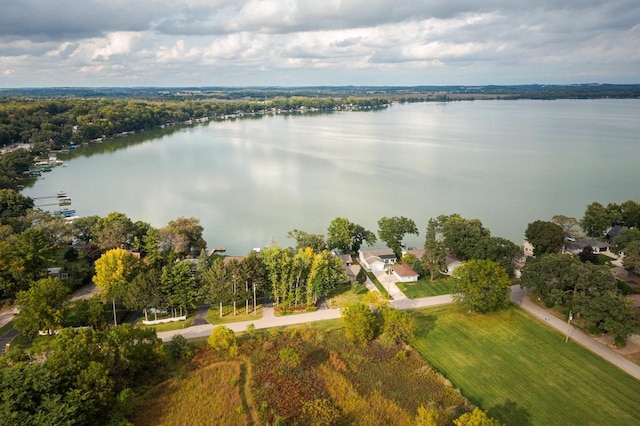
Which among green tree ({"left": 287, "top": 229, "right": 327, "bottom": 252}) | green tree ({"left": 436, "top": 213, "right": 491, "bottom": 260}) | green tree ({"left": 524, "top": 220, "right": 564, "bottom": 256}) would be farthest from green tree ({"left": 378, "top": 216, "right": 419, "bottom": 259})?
green tree ({"left": 524, "top": 220, "right": 564, "bottom": 256})

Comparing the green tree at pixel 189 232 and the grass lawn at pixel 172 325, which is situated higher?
the green tree at pixel 189 232

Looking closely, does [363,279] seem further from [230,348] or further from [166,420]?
[166,420]

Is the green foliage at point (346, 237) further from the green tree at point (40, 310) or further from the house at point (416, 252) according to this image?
the green tree at point (40, 310)

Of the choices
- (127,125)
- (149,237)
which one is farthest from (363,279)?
(127,125)

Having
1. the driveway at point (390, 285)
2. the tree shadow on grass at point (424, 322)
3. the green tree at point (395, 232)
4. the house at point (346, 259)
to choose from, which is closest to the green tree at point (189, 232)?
the house at point (346, 259)

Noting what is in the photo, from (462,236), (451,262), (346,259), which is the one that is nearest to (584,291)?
(462,236)

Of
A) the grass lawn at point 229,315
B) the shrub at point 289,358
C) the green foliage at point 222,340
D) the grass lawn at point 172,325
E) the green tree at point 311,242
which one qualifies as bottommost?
the grass lawn at point 229,315

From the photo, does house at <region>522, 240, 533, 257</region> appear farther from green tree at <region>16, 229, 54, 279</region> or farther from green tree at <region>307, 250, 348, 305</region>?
green tree at <region>16, 229, 54, 279</region>
